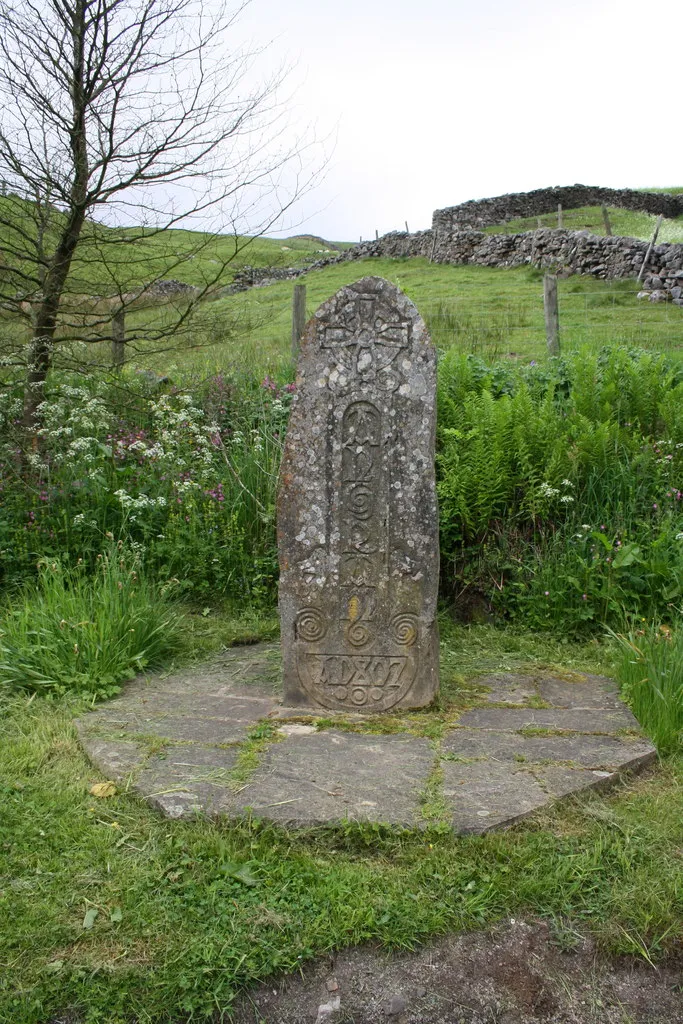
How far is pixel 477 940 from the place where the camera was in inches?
115

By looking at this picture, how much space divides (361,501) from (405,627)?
2.25 feet

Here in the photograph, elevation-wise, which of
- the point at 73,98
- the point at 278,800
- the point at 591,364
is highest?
the point at 73,98

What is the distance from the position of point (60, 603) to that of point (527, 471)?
11.1 ft

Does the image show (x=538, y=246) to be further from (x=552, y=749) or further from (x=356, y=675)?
(x=552, y=749)

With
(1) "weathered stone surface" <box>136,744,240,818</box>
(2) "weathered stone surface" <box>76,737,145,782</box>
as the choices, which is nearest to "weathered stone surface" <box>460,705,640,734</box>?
(1) "weathered stone surface" <box>136,744,240,818</box>

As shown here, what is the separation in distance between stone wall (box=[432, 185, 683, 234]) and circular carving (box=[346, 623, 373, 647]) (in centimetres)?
2650

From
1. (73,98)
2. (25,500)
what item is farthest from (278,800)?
(73,98)

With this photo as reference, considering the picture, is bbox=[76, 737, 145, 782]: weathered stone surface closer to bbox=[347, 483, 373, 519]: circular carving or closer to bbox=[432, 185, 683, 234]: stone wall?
bbox=[347, 483, 373, 519]: circular carving

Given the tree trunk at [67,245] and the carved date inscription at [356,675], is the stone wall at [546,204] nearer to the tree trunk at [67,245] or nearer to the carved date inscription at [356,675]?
the tree trunk at [67,245]

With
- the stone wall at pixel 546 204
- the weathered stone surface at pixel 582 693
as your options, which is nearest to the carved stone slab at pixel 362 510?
the weathered stone surface at pixel 582 693

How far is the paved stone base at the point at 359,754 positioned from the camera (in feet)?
11.3

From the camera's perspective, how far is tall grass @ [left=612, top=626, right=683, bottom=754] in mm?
4031

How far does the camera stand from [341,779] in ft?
12.0

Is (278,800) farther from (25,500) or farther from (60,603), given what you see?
(25,500)
